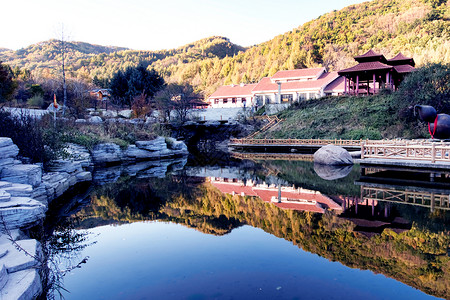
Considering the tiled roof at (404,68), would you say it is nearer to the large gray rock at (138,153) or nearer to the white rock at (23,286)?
the large gray rock at (138,153)

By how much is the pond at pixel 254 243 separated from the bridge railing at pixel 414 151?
2212 millimetres

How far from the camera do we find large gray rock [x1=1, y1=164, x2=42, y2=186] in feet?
26.6

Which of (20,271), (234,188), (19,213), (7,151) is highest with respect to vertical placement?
(7,151)

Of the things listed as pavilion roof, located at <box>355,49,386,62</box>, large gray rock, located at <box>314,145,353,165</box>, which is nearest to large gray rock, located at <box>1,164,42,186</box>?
large gray rock, located at <box>314,145,353,165</box>

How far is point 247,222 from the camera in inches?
324

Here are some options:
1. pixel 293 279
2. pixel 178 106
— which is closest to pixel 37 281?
pixel 293 279

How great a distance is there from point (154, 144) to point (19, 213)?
52.0ft

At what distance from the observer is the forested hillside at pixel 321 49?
53.5 m

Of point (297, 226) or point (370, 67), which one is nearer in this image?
point (297, 226)

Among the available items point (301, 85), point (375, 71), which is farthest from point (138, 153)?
point (301, 85)

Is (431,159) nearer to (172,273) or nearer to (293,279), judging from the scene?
(293,279)

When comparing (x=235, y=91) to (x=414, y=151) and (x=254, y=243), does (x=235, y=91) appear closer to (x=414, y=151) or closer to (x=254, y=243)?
(x=414, y=151)

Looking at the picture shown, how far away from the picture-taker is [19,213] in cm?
607

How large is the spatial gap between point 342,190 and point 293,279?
683cm
